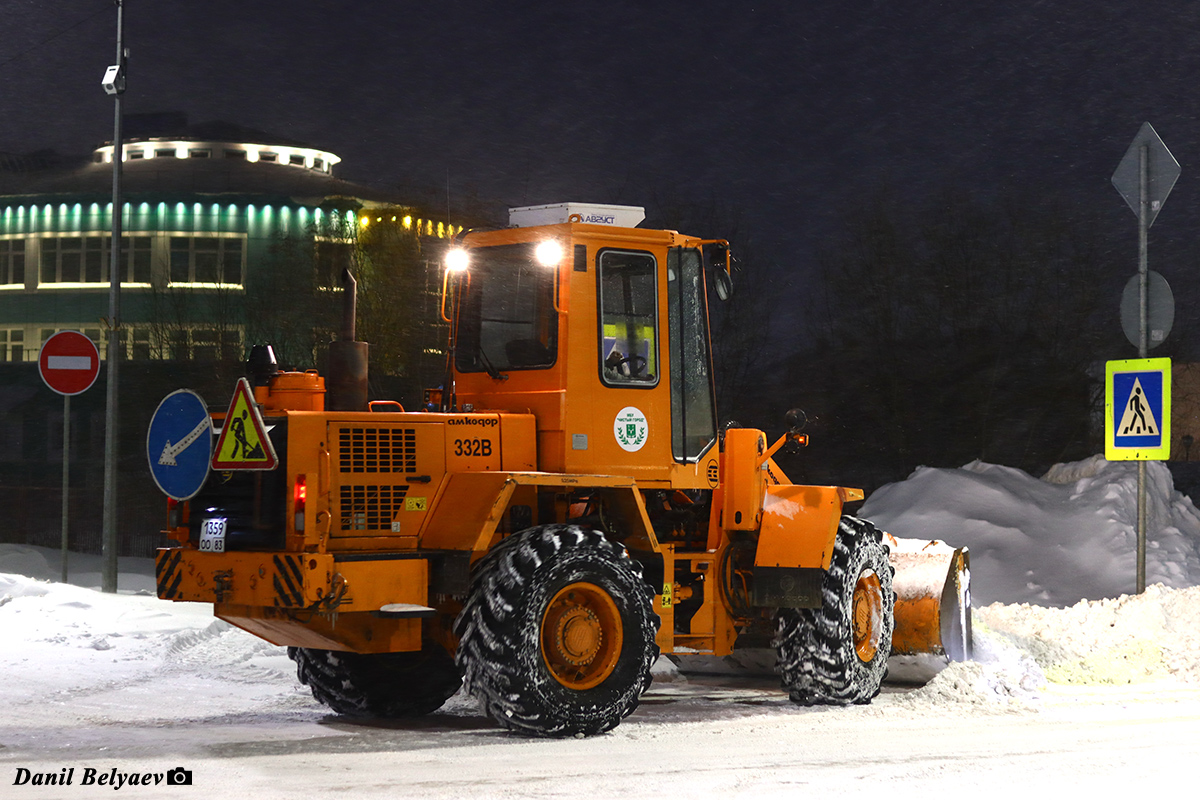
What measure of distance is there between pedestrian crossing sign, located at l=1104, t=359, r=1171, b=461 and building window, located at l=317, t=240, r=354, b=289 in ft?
90.4

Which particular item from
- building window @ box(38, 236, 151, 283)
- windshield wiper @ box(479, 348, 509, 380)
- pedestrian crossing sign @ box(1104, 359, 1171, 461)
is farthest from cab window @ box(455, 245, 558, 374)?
building window @ box(38, 236, 151, 283)

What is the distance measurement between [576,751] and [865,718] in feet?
7.99

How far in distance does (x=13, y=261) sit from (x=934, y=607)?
5473cm

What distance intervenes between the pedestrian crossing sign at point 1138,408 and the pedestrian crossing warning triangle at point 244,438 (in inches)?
309

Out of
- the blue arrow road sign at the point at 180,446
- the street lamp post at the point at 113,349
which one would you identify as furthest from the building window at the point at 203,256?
the blue arrow road sign at the point at 180,446

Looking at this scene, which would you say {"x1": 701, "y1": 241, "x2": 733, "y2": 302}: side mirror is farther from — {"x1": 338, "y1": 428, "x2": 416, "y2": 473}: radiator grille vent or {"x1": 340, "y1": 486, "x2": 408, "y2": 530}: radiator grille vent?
{"x1": 340, "y1": 486, "x2": 408, "y2": 530}: radiator grille vent

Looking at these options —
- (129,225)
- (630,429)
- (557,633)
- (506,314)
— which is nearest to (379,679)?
(557,633)

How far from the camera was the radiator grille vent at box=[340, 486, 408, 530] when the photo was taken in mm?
8328

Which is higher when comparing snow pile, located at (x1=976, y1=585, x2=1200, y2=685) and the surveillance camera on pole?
the surveillance camera on pole

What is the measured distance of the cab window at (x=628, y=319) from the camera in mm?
9383

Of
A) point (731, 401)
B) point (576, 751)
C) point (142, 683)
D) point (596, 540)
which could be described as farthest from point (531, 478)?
point (731, 401)

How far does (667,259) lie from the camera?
9.75m

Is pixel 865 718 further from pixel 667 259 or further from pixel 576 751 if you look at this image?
pixel 667 259

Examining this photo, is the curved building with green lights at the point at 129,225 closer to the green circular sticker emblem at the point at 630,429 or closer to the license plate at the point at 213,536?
the green circular sticker emblem at the point at 630,429
